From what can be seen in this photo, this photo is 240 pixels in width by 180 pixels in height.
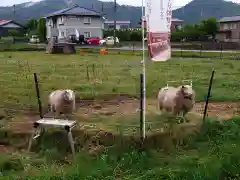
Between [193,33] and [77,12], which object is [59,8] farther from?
[193,33]

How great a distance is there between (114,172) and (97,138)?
3.52 feet

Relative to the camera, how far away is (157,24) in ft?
18.4

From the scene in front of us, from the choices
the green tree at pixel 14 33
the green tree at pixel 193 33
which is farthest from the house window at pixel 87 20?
the green tree at pixel 14 33

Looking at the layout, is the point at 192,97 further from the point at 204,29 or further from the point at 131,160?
the point at 204,29

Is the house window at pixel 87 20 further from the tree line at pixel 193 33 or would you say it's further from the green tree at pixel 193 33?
the green tree at pixel 193 33

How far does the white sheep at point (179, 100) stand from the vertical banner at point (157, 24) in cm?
111

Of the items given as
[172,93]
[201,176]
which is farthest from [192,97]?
[201,176]

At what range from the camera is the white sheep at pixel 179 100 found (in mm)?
6590

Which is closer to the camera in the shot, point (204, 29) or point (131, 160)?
point (131, 160)

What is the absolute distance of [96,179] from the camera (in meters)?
4.64

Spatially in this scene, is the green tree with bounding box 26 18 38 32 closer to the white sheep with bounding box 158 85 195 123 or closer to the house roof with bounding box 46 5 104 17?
the house roof with bounding box 46 5 104 17

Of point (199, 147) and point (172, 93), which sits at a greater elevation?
point (172, 93)

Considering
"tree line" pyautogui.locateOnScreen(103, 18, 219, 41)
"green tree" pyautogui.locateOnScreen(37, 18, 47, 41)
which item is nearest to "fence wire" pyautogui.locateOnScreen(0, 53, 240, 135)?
"tree line" pyautogui.locateOnScreen(103, 18, 219, 41)

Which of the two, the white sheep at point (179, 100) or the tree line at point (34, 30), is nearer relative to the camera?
the white sheep at point (179, 100)
